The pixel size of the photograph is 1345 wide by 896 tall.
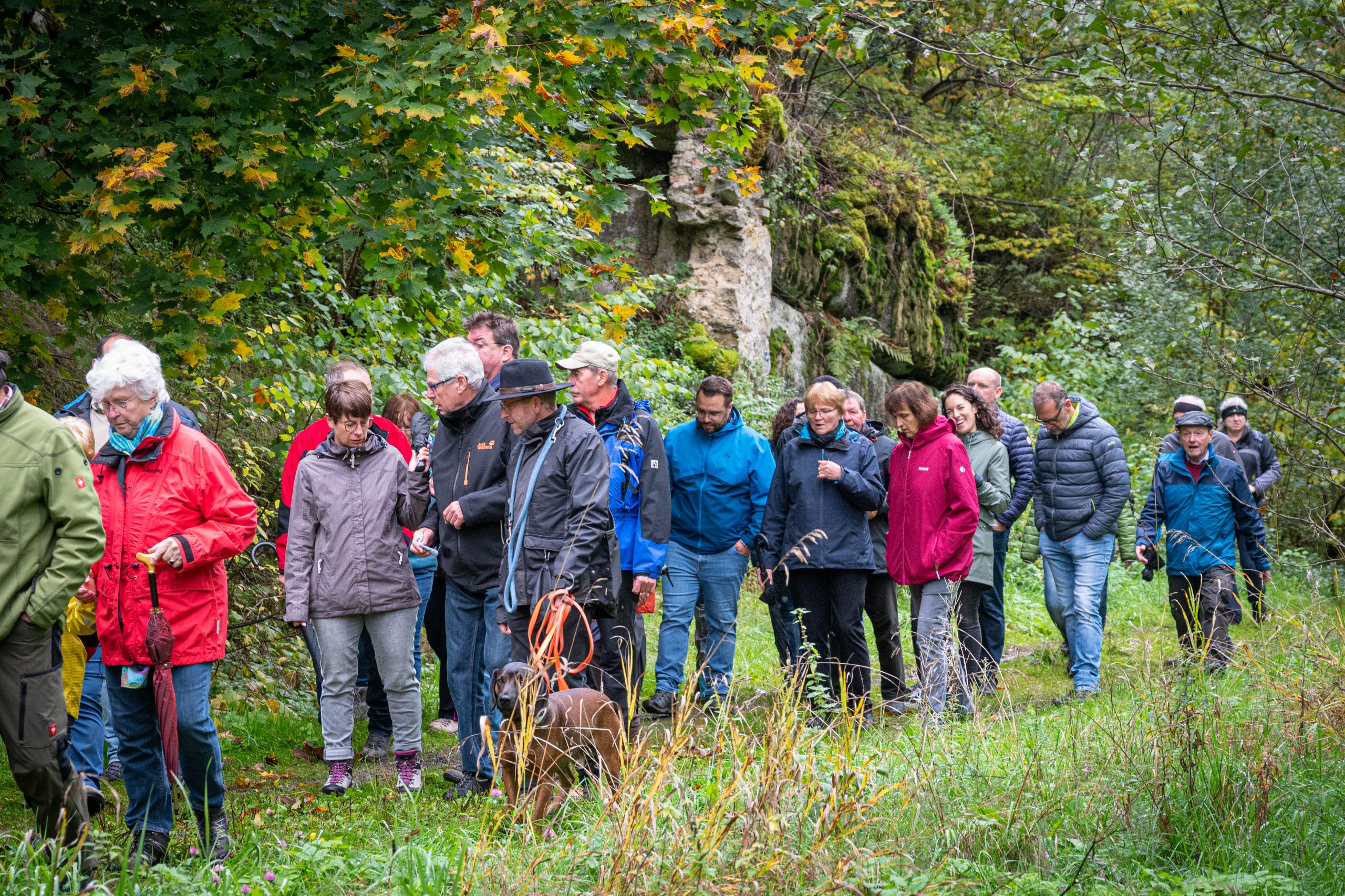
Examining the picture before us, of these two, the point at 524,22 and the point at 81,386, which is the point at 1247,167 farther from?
the point at 81,386

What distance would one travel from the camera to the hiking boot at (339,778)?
18.1 ft

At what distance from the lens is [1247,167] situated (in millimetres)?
15070

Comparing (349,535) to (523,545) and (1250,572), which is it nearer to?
(523,545)

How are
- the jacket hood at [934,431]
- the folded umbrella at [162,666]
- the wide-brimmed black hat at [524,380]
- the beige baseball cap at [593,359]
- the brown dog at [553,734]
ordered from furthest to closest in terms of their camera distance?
1. the jacket hood at [934,431]
2. the beige baseball cap at [593,359]
3. the wide-brimmed black hat at [524,380]
4. the folded umbrella at [162,666]
5. the brown dog at [553,734]

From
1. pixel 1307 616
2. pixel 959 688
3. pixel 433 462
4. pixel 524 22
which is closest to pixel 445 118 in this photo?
pixel 524 22

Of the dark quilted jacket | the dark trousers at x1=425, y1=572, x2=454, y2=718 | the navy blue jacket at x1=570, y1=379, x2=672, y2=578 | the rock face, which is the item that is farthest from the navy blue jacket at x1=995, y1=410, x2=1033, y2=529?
the rock face

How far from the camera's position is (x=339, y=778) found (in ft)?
18.3

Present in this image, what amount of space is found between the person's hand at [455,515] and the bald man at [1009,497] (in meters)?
3.81

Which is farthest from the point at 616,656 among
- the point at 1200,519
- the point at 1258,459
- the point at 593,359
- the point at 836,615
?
the point at 1258,459

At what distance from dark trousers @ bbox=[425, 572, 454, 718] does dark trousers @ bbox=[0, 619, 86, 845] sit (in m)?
3.08

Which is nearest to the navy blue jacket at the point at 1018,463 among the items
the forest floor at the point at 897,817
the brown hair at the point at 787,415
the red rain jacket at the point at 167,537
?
the brown hair at the point at 787,415

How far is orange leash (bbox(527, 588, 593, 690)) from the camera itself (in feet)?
13.6

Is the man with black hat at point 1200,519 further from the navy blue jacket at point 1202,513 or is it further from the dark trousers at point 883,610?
the dark trousers at point 883,610

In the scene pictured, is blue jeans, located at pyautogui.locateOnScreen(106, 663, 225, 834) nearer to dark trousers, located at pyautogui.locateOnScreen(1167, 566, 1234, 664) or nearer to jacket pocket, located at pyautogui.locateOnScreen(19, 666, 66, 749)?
jacket pocket, located at pyautogui.locateOnScreen(19, 666, 66, 749)
